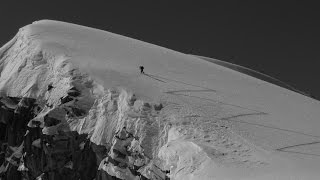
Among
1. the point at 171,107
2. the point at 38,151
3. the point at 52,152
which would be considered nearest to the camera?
the point at 52,152

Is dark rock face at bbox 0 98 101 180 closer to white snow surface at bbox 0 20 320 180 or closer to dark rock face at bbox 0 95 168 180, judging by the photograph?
dark rock face at bbox 0 95 168 180

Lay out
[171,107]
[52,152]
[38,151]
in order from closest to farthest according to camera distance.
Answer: [52,152] → [171,107] → [38,151]

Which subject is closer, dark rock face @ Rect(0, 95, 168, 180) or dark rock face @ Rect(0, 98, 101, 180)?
dark rock face @ Rect(0, 95, 168, 180)

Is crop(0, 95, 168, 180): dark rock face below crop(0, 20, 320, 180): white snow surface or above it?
below

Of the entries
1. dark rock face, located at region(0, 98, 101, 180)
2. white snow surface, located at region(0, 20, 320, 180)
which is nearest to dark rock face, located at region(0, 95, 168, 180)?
dark rock face, located at region(0, 98, 101, 180)

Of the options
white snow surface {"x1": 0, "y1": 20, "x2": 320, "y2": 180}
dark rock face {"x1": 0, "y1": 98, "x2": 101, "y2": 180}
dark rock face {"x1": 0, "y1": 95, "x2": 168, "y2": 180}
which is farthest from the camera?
dark rock face {"x1": 0, "y1": 98, "x2": 101, "y2": 180}

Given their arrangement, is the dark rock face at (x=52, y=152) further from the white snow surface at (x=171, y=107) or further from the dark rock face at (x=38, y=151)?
the white snow surface at (x=171, y=107)

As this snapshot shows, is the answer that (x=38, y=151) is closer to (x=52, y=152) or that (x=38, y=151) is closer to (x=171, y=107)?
(x=52, y=152)

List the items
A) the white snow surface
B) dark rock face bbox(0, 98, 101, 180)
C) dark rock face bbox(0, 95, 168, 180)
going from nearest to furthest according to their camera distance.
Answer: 1. the white snow surface
2. dark rock face bbox(0, 95, 168, 180)
3. dark rock face bbox(0, 98, 101, 180)

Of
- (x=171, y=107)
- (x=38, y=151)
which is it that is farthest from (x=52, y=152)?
(x=171, y=107)

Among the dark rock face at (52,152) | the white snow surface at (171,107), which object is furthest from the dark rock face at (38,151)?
the white snow surface at (171,107)
